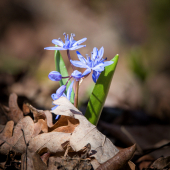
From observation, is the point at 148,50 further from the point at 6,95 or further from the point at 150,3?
the point at 6,95

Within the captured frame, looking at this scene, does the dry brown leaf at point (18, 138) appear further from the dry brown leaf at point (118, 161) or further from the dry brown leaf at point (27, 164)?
the dry brown leaf at point (118, 161)

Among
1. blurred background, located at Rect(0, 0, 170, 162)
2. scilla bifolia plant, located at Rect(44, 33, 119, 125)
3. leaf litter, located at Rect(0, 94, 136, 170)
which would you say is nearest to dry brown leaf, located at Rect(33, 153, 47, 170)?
leaf litter, located at Rect(0, 94, 136, 170)

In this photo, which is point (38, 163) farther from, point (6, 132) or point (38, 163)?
point (6, 132)

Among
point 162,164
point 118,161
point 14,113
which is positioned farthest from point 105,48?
point 118,161

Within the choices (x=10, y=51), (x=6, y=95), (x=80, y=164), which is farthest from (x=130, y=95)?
(x=10, y=51)

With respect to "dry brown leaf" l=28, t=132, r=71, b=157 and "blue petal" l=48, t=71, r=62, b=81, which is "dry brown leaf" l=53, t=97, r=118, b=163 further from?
"blue petal" l=48, t=71, r=62, b=81

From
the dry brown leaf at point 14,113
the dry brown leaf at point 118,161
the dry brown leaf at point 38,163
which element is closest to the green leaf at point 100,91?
the dry brown leaf at point 118,161
